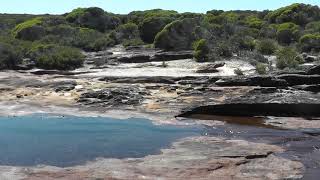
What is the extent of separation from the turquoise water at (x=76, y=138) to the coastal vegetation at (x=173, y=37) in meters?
11.4

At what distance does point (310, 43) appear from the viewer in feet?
123

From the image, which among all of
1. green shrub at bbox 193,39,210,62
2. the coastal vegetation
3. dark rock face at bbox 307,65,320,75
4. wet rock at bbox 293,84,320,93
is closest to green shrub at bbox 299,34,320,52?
the coastal vegetation

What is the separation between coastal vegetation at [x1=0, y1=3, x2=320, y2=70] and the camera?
35.0m

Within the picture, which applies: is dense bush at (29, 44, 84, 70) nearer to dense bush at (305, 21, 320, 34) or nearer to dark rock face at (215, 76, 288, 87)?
dark rock face at (215, 76, 288, 87)

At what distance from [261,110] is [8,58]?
20.0m

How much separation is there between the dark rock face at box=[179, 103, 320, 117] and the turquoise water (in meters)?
2.96

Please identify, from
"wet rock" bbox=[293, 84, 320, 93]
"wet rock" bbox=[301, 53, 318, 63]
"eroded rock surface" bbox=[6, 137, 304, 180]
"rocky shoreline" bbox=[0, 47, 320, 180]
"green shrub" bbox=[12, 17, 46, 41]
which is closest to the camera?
"eroded rock surface" bbox=[6, 137, 304, 180]

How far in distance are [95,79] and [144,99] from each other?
6.11 meters

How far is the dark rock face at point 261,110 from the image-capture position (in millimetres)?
20594

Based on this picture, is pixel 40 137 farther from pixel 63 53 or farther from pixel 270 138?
pixel 63 53

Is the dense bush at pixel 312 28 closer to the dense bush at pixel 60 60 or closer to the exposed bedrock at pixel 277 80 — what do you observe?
the dense bush at pixel 60 60

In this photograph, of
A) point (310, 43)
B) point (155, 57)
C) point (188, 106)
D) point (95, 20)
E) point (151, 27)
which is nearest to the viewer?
point (188, 106)

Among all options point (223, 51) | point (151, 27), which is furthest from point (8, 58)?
point (151, 27)

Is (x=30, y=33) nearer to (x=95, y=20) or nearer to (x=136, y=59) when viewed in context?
(x=95, y=20)
